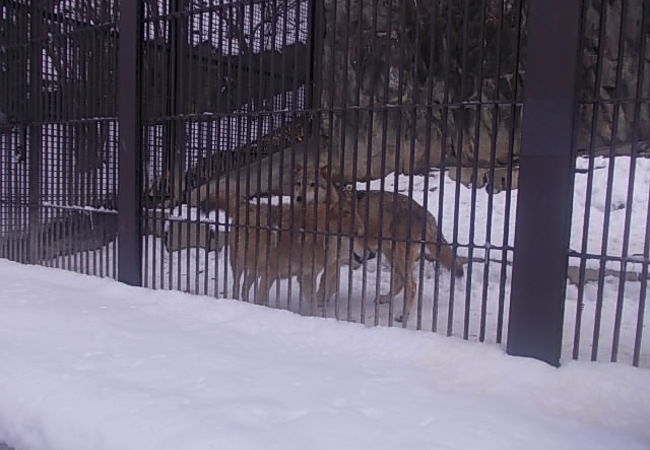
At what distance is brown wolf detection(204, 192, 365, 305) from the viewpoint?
15.1 ft

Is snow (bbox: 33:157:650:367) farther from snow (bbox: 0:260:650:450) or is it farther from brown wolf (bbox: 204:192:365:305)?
snow (bbox: 0:260:650:450)

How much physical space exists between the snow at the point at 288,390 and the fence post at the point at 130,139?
1164mm

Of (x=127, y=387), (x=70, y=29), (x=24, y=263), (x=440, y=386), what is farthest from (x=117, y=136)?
(x=440, y=386)

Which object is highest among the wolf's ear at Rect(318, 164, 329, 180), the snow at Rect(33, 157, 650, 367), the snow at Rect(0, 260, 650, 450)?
the wolf's ear at Rect(318, 164, 329, 180)

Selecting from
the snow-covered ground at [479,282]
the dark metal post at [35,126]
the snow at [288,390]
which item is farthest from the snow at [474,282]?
the dark metal post at [35,126]

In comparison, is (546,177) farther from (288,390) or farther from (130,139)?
(130,139)

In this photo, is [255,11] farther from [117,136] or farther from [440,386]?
[440,386]

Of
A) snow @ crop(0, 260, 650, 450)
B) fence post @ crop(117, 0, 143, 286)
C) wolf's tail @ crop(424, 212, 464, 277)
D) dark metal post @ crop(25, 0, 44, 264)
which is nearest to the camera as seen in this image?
snow @ crop(0, 260, 650, 450)

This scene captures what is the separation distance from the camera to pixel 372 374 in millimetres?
3381

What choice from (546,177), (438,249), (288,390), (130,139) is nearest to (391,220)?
(438,249)

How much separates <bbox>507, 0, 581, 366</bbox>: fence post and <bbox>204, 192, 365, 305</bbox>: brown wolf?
1.46 metres

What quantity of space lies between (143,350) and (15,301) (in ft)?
6.38

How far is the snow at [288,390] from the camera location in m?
2.58

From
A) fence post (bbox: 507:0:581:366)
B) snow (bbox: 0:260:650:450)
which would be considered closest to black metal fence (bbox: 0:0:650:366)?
fence post (bbox: 507:0:581:366)
